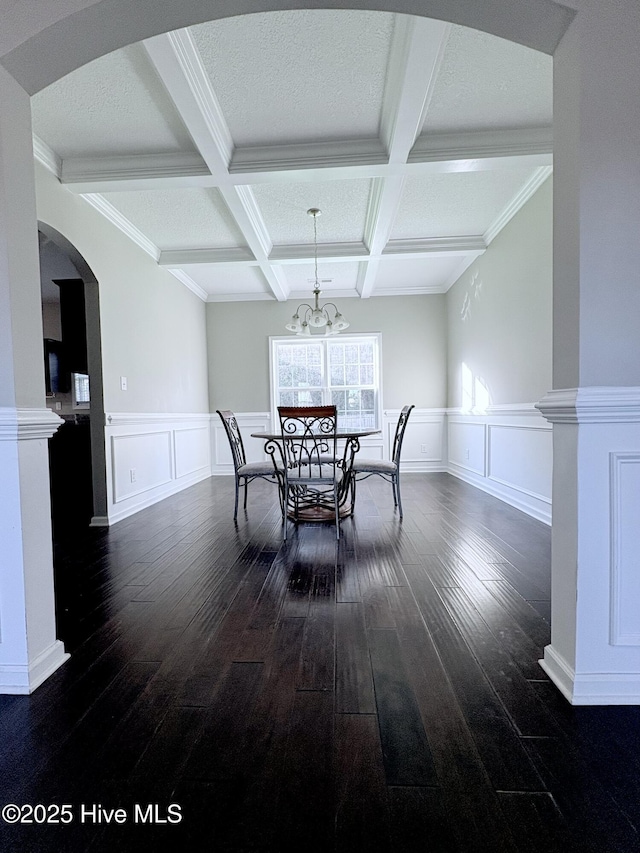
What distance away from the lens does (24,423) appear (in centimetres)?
130

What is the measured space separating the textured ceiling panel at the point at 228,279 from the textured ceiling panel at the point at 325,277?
402 mm

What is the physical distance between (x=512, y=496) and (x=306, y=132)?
10.7 feet

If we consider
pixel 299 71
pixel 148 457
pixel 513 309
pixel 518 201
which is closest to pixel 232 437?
pixel 148 457

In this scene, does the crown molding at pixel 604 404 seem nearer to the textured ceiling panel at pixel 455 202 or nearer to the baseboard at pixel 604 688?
the baseboard at pixel 604 688

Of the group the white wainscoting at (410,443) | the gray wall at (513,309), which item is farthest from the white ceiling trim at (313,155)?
the white wainscoting at (410,443)

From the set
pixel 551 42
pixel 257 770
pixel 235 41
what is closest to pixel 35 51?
pixel 235 41

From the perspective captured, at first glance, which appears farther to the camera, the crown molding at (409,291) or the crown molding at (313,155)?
the crown molding at (409,291)

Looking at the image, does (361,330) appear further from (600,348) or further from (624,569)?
(624,569)

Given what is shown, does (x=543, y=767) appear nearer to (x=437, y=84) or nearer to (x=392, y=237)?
(x=437, y=84)

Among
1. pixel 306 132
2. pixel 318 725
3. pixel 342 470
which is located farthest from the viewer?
pixel 342 470

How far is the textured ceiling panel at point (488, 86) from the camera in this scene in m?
1.95

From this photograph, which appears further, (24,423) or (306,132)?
(306,132)

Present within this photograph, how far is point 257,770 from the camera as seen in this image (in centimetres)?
98

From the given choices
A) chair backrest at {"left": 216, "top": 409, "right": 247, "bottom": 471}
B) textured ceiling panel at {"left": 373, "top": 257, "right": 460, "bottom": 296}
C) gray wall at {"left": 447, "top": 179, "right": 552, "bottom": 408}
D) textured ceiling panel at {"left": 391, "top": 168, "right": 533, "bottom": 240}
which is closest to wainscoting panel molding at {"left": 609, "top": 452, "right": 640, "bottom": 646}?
gray wall at {"left": 447, "top": 179, "right": 552, "bottom": 408}
